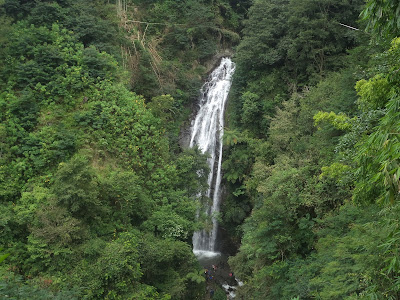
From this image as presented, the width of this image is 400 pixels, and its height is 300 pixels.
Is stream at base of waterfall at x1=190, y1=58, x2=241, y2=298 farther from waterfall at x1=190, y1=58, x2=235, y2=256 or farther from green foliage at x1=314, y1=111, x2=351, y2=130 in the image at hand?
green foliage at x1=314, y1=111, x2=351, y2=130

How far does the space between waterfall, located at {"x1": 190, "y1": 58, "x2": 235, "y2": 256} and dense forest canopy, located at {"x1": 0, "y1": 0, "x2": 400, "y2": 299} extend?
91 cm

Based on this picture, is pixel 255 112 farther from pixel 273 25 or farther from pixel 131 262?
pixel 131 262

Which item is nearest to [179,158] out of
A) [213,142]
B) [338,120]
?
[213,142]

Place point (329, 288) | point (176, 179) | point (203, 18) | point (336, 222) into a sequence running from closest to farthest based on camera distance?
point (329, 288) < point (336, 222) < point (176, 179) < point (203, 18)

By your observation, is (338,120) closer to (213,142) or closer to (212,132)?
(213,142)

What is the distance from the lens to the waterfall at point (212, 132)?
19.6 metres

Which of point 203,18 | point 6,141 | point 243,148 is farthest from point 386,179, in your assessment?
point 203,18

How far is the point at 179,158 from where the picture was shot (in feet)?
54.2

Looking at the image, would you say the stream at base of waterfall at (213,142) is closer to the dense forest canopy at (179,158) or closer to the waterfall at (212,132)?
the waterfall at (212,132)

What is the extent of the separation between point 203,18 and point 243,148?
12397 millimetres

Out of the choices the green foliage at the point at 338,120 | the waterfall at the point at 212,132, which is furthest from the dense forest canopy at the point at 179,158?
the waterfall at the point at 212,132

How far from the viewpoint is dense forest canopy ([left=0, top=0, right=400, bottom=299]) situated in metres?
7.90

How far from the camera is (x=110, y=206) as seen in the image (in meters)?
12.7

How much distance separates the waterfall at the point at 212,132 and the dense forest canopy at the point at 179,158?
910 mm
